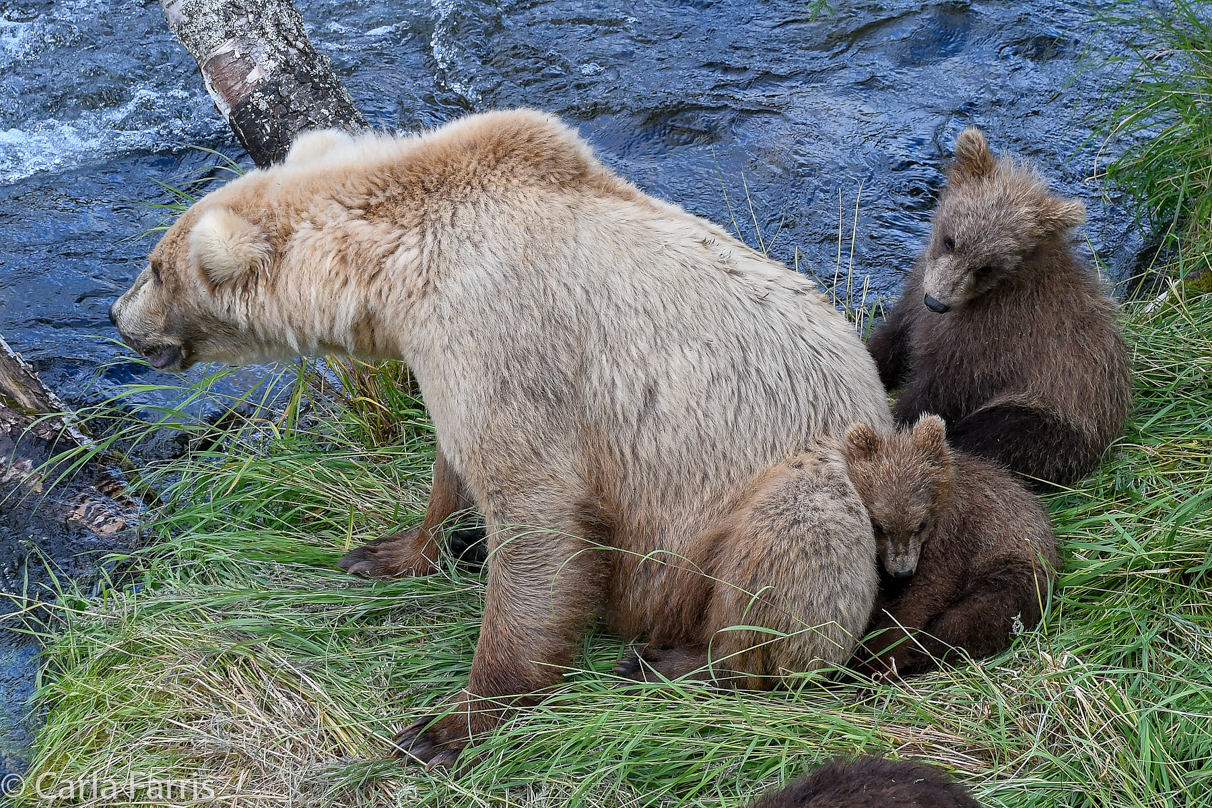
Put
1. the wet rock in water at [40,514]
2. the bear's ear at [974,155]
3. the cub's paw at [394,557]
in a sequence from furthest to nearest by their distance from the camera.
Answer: the wet rock in water at [40,514]
the bear's ear at [974,155]
the cub's paw at [394,557]

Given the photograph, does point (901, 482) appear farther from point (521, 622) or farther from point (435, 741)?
point (435, 741)

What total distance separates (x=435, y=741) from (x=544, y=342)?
149 cm

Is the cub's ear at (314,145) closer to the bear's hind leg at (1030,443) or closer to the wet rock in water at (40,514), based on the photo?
the wet rock in water at (40,514)

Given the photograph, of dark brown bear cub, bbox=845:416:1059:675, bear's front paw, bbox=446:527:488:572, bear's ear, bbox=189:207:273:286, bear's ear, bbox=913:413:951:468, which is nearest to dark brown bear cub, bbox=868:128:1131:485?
dark brown bear cub, bbox=845:416:1059:675

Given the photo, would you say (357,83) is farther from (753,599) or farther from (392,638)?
(753,599)

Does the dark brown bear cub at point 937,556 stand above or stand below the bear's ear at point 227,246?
below

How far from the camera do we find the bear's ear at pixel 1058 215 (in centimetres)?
461

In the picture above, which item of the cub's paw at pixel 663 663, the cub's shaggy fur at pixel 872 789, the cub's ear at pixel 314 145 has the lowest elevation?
the cub's paw at pixel 663 663

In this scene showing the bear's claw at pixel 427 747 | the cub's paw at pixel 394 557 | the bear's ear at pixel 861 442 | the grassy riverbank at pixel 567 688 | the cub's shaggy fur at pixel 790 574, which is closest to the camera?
the grassy riverbank at pixel 567 688

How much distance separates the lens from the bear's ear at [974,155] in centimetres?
486

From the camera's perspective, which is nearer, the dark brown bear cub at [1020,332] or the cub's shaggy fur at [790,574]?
the cub's shaggy fur at [790,574]

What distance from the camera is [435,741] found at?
3.80 meters

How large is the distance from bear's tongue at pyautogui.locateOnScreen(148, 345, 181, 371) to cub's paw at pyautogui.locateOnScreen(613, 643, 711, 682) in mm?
2168

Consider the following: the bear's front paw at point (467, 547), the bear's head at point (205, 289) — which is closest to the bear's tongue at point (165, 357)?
the bear's head at point (205, 289)
